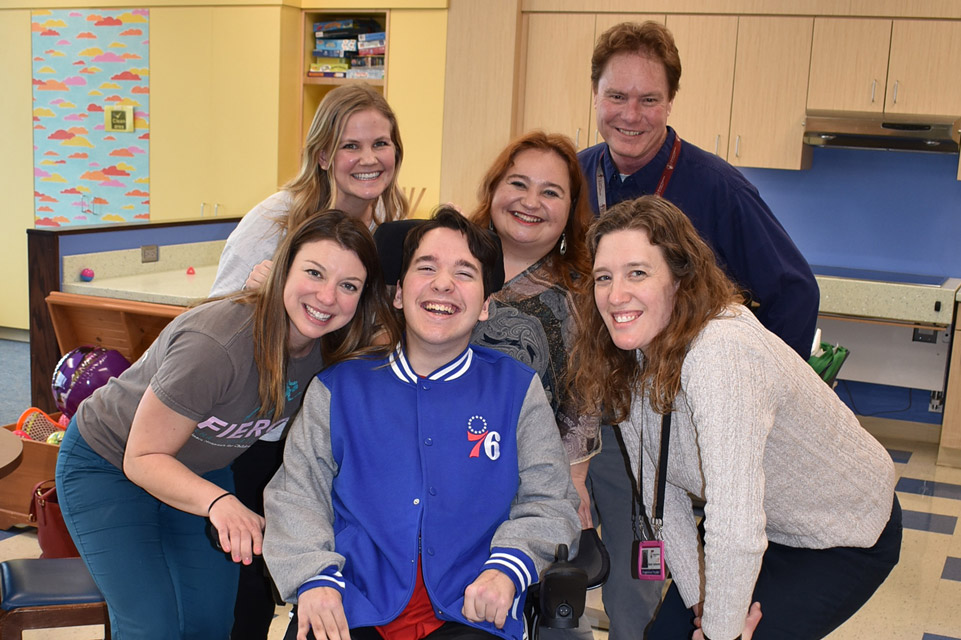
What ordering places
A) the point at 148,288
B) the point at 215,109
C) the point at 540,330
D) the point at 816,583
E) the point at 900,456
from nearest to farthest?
1. the point at 816,583
2. the point at 540,330
3. the point at 148,288
4. the point at 900,456
5. the point at 215,109

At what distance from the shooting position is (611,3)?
18.0 ft

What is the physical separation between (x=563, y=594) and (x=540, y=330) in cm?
63

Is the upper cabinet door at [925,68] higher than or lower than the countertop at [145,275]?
higher

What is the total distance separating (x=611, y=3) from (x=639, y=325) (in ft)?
14.1

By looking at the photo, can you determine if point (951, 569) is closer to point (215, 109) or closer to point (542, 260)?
point (542, 260)

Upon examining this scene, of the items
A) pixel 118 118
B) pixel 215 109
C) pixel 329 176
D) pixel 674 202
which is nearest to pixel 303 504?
pixel 329 176

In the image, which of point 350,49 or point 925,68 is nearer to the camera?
point 925,68

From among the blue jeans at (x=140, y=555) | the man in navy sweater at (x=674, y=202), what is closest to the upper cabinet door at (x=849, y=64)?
the man in navy sweater at (x=674, y=202)

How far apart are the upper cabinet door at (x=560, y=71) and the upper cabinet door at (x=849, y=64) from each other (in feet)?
4.31

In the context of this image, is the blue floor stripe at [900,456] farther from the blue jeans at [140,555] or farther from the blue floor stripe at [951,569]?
the blue jeans at [140,555]

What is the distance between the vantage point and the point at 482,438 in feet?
5.96

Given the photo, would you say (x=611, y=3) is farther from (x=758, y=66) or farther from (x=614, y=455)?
(x=614, y=455)

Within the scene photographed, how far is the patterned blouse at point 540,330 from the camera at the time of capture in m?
2.03

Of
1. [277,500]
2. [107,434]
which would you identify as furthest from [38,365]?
[277,500]
